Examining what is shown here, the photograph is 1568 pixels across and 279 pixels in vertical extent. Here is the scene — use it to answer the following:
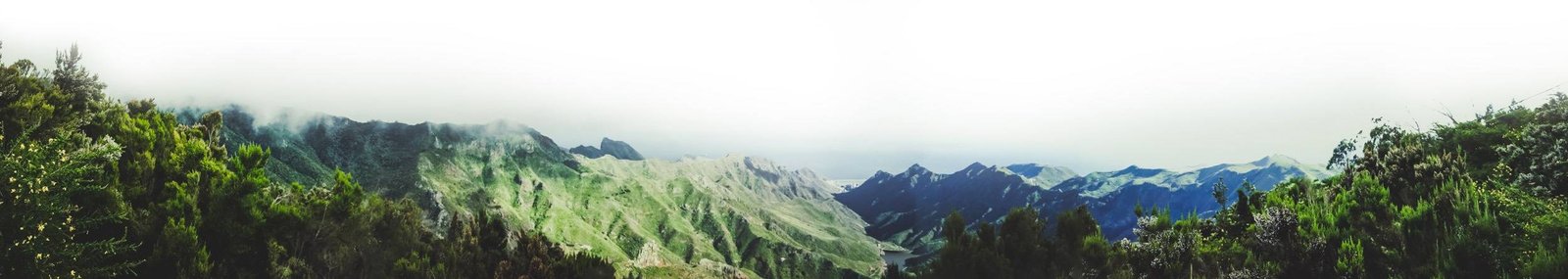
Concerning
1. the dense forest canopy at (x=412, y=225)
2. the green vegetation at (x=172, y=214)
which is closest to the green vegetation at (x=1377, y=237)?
the dense forest canopy at (x=412, y=225)

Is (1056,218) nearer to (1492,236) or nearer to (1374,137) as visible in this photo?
(1492,236)

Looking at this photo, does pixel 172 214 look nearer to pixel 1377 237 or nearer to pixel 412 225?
pixel 412 225

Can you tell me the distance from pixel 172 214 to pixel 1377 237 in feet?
152

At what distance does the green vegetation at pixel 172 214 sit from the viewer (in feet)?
55.3

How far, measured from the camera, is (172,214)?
2628cm

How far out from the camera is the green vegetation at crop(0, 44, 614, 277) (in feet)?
55.3

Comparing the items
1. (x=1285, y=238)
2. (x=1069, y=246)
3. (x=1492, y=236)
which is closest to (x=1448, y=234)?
(x=1492, y=236)

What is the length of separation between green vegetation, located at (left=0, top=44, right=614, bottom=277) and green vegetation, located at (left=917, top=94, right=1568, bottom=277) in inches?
979

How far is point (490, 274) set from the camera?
36.4m

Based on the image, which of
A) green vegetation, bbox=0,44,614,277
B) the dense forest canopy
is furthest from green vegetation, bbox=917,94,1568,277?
green vegetation, bbox=0,44,614,277

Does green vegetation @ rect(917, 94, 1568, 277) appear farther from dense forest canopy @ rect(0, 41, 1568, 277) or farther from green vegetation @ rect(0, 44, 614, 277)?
green vegetation @ rect(0, 44, 614, 277)

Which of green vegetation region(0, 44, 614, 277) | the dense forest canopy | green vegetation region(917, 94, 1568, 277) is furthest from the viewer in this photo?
green vegetation region(917, 94, 1568, 277)

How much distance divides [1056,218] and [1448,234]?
11.9m

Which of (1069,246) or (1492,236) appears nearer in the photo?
(1492,236)
